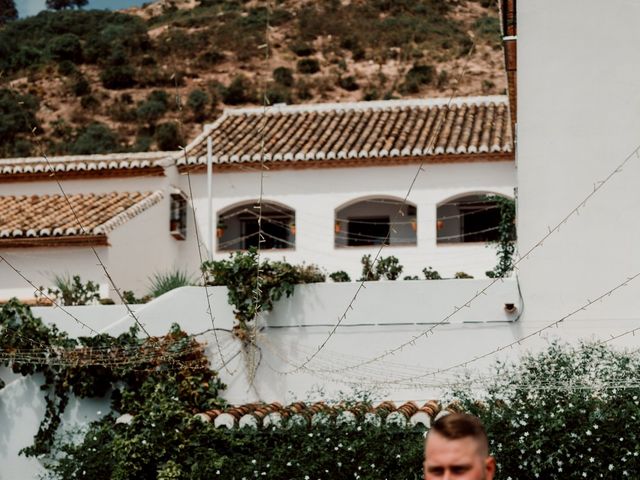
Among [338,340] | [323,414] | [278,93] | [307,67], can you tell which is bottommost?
[323,414]

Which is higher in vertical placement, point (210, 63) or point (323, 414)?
point (210, 63)

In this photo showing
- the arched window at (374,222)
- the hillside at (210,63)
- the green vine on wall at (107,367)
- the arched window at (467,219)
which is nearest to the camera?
the green vine on wall at (107,367)

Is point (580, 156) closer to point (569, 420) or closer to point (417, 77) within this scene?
point (569, 420)

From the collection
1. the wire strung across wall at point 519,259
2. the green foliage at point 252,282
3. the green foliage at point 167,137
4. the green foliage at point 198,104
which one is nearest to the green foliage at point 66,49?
the green foliage at point 198,104

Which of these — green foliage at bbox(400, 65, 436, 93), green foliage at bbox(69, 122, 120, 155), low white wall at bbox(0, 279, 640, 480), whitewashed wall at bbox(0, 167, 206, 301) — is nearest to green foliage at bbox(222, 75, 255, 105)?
green foliage at bbox(69, 122, 120, 155)

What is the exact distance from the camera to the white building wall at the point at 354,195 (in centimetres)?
2247

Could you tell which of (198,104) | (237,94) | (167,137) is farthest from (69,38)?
(167,137)

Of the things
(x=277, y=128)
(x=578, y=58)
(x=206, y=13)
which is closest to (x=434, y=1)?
(x=206, y=13)

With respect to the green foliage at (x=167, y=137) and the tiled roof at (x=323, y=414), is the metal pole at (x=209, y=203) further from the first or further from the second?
the green foliage at (x=167, y=137)

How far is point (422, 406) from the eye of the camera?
13500 millimetres

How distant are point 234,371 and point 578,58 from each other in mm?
5488

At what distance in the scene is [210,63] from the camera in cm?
5200

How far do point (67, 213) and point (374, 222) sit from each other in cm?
622

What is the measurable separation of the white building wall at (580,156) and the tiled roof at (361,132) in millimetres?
8349
